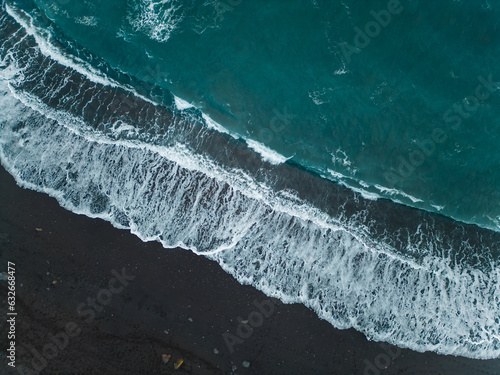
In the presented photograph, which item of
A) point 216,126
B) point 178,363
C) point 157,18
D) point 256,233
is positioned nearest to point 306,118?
point 216,126

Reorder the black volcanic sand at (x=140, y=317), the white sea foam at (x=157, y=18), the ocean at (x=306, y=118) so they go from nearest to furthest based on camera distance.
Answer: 1. the black volcanic sand at (x=140, y=317)
2. the ocean at (x=306, y=118)
3. the white sea foam at (x=157, y=18)

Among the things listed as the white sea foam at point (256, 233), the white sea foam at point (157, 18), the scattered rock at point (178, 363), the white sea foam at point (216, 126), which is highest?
the white sea foam at point (157, 18)

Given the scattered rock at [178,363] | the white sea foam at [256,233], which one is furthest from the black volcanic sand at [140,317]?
the white sea foam at [256,233]

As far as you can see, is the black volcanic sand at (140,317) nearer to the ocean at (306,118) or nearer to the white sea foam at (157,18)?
the ocean at (306,118)

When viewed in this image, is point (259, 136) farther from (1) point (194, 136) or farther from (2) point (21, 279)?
(2) point (21, 279)

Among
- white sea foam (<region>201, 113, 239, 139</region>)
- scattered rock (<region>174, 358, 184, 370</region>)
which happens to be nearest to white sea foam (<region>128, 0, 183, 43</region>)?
white sea foam (<region>201, 113, 239, 139</region>)

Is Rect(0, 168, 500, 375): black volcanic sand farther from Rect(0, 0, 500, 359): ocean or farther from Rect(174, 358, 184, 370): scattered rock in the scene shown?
Rect(0, 0, 500, 359): ocean

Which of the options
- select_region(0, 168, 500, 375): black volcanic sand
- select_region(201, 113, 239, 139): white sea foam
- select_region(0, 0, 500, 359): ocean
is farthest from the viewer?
select_region(201, 113, 239, 139): white sea foam
